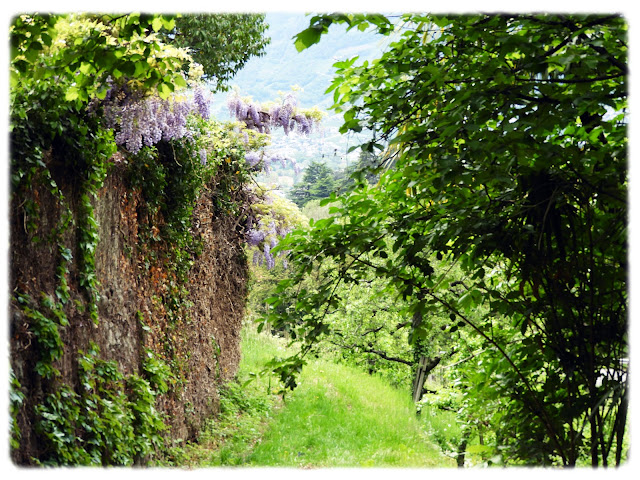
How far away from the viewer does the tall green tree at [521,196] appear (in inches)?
101

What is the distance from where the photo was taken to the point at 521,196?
10.3ft

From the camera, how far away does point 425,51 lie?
10.2ft

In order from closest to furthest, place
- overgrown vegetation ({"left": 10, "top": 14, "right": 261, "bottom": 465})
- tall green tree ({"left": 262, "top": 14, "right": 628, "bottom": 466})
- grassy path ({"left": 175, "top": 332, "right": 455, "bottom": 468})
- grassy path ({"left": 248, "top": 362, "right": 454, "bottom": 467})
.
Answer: tall green tree ({"left": 262, "top": 14, "right": 628, "bottom": 466}) → overgrown vegetation ({"left": 10, "top": 14, "right": 261, "bottom": 465}) → grassy path ({"left": 175, "top": 332, "right": 455, "bottom": 468}) → grassy path ({"left": 248, "top": 362, "right": 454, "bottom": 467})

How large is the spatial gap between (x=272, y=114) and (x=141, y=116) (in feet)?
17.4

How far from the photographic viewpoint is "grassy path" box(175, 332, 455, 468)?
25.2 feet

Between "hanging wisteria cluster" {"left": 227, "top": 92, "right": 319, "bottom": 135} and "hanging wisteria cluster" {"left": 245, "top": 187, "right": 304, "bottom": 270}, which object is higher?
"hanging wisteria cluster" {"left": 227, "top": 92, "right": 319, "bottom": 135}

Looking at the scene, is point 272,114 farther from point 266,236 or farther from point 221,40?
point 221,40

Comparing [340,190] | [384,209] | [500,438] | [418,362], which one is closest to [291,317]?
[340,190]

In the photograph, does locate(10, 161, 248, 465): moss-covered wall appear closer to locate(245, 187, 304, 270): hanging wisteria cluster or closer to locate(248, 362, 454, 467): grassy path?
locate(245, 187, 304, 270): hanging wisteria cluster

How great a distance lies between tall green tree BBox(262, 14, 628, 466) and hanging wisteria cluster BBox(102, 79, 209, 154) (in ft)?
7.66

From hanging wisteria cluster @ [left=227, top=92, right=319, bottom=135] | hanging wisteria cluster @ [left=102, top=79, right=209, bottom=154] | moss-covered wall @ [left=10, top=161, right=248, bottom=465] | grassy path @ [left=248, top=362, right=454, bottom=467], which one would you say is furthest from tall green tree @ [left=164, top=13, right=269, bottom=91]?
grassy path @ [left=248, top=362, right=454, bottom=467]
